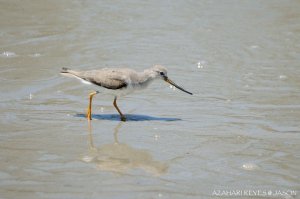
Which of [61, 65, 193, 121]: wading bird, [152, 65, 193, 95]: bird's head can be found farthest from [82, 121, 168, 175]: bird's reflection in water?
[152, 65, 193, 95]: bird's head

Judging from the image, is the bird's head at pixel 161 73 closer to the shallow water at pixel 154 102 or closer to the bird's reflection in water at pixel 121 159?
the shallow water at pixel 154 102

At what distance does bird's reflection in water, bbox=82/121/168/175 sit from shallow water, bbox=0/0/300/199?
12mm

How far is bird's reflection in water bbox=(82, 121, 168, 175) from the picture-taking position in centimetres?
612

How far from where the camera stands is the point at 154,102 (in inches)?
345

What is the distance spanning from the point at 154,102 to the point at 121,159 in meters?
2.45

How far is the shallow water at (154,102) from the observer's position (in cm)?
587

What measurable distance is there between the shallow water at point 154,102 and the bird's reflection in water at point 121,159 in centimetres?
1

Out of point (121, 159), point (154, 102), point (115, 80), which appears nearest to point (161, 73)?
point (154, 102)

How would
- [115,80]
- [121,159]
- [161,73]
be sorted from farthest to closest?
[161,73] < [115,80] < [121,159]

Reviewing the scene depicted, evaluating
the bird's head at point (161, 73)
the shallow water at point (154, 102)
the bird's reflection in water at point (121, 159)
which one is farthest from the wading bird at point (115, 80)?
the bird's reflection in water at point (121, 159)

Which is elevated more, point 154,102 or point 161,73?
point 161,73

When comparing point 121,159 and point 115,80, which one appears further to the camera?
point 115,80

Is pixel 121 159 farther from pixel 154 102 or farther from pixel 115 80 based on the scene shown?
pixel 154 102

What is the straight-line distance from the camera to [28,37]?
11695 mm
